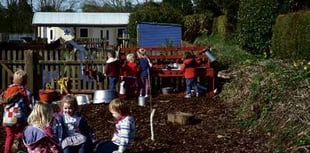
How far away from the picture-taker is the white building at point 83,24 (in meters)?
59.8

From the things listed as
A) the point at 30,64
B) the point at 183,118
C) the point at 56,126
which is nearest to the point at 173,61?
the point at 30,64

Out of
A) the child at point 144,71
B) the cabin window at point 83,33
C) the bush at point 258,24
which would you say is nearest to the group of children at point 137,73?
the child at point 144,71

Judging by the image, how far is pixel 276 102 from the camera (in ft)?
31.7

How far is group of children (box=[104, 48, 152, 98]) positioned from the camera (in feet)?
49.8

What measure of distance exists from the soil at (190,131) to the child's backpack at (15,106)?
0.84 metres

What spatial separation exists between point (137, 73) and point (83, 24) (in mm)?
45536

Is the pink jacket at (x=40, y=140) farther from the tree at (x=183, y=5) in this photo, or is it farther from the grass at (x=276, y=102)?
the tree at (x=183, y=5)

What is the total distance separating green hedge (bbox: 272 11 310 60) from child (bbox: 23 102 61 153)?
9265mm

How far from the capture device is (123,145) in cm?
740

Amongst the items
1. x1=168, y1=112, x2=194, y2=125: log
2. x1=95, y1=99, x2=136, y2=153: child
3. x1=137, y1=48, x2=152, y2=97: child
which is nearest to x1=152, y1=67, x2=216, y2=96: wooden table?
x1=137, y1=48, x2=152, y2=97: child

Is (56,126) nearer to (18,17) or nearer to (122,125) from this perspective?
(122,125)

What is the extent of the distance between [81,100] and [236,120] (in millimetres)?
4622

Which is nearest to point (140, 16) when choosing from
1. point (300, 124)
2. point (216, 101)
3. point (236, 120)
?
point (216, 101)

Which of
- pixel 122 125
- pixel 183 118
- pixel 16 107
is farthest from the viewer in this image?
pixel 183 118
